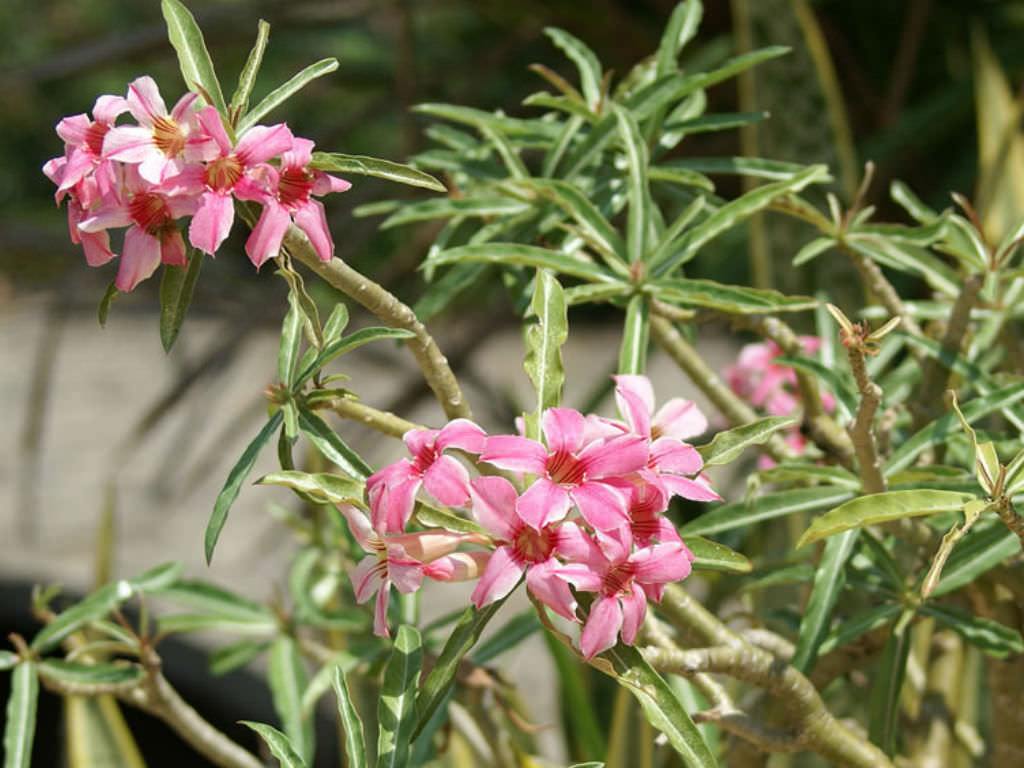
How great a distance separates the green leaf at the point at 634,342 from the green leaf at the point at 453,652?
6.1 inches

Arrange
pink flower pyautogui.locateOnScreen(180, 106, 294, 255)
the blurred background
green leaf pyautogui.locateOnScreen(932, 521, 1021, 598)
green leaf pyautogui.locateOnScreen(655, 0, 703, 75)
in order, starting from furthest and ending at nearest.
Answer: the blurred background < green leaf pyautogui.locateOnScreen(655, 0, 703, 75) < green leaf pyautogui.locateOnScreen(932, 521, 1021, 598) < pink flower pyautogui.locateOnScreen(180, 106, 294, 255)

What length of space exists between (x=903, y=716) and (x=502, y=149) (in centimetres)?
42

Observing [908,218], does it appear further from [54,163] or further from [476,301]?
[476,301]

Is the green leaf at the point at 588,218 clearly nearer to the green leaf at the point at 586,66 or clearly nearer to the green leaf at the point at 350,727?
the green leaf at the point at 586,66

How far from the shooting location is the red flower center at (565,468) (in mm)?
357

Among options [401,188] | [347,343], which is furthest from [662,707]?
[401,188]

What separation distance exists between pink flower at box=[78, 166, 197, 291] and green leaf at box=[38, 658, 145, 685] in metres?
0.28

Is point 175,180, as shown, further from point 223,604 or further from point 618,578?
point 223,604

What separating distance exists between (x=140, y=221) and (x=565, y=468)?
0.51 feet

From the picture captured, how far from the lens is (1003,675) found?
1.86 ft

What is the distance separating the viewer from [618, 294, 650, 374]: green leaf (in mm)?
502

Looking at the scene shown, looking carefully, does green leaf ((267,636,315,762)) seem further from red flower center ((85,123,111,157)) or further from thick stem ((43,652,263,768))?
red flower center ((85,123,111,157))

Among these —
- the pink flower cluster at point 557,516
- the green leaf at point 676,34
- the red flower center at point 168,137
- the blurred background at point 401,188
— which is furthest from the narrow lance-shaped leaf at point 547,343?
the blurred background at point 401,188

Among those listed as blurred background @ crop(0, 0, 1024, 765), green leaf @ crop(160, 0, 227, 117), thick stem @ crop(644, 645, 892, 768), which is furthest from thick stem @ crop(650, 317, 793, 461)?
blurred background @ crop(0, 0, 1024, 765)
